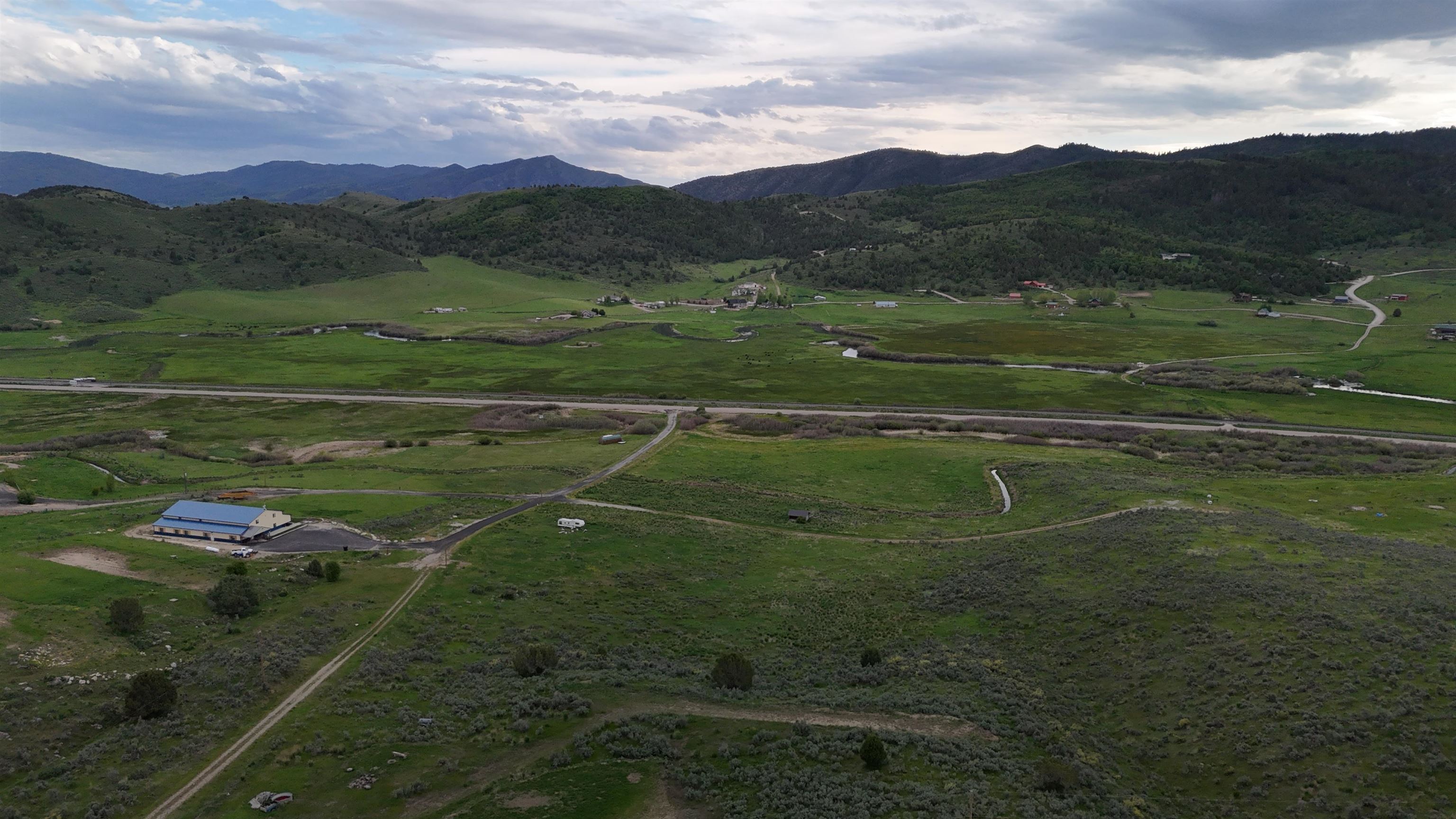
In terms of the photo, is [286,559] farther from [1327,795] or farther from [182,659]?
[1327,795]

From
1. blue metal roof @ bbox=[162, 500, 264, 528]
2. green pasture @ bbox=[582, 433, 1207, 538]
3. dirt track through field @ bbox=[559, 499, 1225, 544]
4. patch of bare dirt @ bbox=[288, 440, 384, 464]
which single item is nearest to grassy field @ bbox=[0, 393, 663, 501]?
patch of bare dirt @ bbox=[288, 440, 384, 464]

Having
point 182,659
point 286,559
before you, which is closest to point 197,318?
point 286,559

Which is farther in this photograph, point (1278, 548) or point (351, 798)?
point (1278, 548)

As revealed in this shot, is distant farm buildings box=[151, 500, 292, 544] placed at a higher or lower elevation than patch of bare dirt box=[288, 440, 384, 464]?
higher

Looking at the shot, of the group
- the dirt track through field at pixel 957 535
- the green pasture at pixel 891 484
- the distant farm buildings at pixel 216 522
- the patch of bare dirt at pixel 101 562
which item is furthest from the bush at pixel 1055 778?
the distant farm buildings at pixel 216 522

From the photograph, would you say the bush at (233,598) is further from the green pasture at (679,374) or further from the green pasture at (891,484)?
the green pasture at (679,374)

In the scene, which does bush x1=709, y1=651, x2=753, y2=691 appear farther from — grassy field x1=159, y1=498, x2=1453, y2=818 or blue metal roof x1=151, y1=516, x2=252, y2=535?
blue metal roof x1=151, y1=516, x2=252, y2=535
